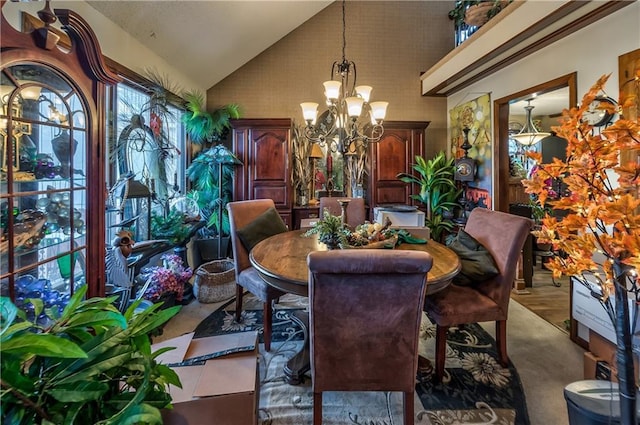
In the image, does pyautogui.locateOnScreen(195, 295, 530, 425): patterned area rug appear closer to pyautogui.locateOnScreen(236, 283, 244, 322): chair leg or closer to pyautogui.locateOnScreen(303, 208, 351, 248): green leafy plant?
pyautogui.locateOnScreen(236, 283, 244, 322): chair leg

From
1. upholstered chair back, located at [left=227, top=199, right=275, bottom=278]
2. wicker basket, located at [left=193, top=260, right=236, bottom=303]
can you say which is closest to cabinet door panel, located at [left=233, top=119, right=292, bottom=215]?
upholstered chair back, located at [left=227, top=199, right=275, bottom=278]

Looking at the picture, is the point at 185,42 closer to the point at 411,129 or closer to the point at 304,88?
the point at 304,88

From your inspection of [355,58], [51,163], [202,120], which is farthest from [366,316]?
[355,58]

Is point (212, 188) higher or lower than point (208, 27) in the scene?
lower

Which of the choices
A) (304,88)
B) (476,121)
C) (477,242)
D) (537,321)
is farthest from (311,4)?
(537,321)

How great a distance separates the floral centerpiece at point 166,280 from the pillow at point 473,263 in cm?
249

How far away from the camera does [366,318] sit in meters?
1.39

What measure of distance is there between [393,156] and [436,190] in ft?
2.56

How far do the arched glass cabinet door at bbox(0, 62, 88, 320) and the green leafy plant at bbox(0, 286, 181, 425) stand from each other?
486 mm

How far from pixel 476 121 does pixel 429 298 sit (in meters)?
3.06

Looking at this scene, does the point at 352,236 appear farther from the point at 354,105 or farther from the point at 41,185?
the point at 41,185

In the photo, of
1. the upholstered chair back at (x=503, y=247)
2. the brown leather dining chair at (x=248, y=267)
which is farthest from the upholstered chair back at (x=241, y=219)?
the upholstered chair back at (x=503, y=247)

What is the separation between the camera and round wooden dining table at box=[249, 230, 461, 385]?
63.9 inches

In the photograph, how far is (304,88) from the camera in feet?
15.6
